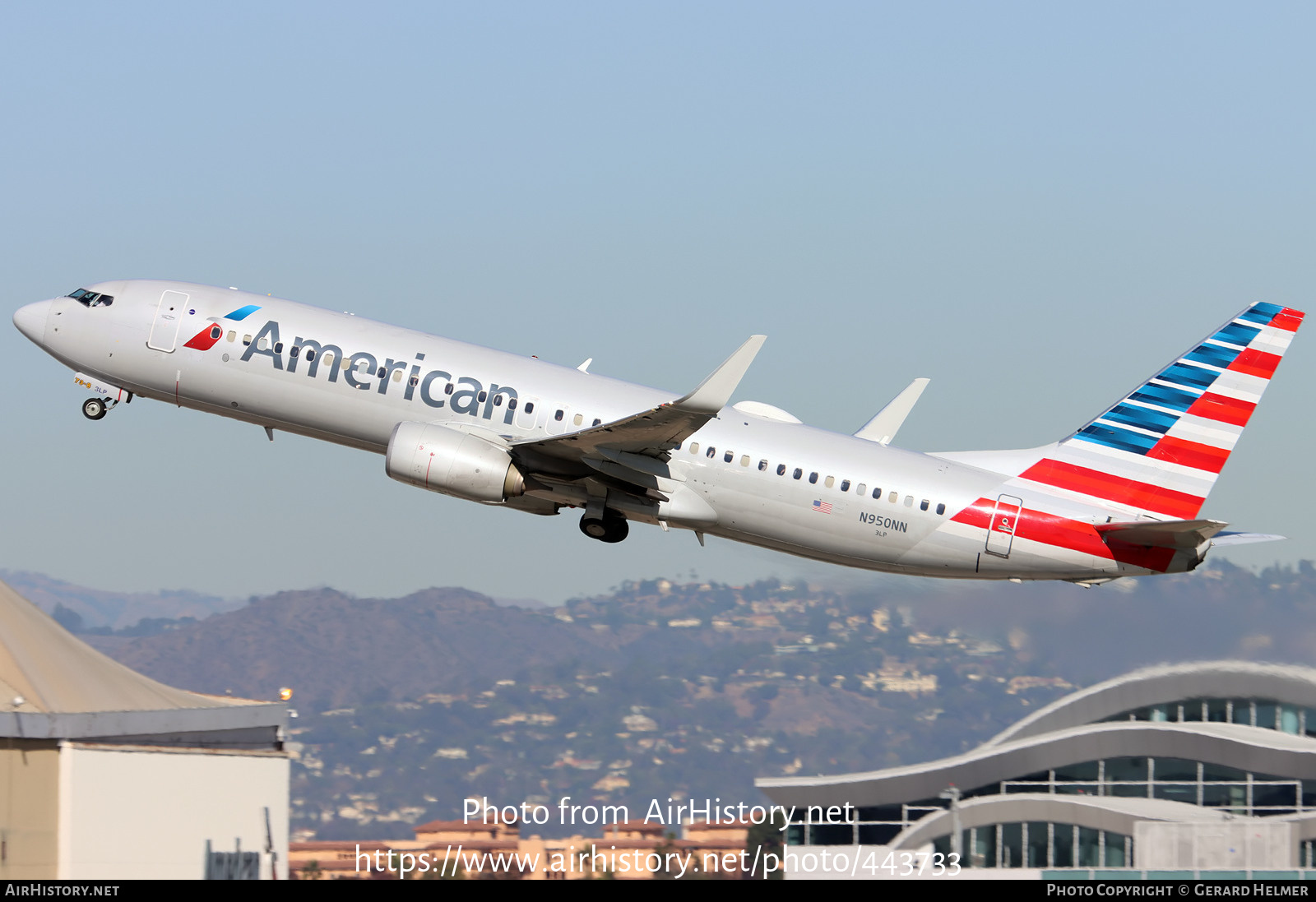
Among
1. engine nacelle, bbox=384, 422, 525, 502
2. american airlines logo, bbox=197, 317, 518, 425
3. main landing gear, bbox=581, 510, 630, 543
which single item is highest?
american airlines logo, bbox=197, 317, 518, 425

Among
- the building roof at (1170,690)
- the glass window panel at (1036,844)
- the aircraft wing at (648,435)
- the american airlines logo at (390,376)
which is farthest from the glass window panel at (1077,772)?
the american airlines logo at (390,376)

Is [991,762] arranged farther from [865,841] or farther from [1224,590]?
[1224,590]

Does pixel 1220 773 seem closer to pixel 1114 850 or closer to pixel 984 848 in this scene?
pixel 1114 850

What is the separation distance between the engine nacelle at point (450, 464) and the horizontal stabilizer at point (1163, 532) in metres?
14.5

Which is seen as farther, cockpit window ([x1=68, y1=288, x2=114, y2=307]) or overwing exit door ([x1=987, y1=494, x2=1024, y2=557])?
cockpit window ([x1=68, y1=288, x2=114, y2=307])

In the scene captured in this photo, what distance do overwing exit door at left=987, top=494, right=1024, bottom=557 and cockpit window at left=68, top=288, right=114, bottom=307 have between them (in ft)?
77.4

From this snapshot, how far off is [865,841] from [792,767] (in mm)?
106981

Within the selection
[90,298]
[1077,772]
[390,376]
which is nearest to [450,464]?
[390,376]

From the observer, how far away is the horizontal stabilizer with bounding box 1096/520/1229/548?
34.8 m

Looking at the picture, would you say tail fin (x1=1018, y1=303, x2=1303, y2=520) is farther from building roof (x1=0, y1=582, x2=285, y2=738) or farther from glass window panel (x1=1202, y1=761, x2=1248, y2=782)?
glass window panel (x1=1202, y1=761, x2=1248, y2=782)

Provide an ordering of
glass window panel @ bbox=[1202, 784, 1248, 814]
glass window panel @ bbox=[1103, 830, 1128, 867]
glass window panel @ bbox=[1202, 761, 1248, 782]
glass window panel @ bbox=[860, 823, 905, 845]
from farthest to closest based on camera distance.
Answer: glass window panel @ bbox=[860, 823, 905, 845]
glass window panel @ bbox=[1202, 761, 1248, 782]
glass window panel @ bbox=[1202, 784, 1248, 814]
glass window panel @ bbox=[1103, 830, 1128, 867]

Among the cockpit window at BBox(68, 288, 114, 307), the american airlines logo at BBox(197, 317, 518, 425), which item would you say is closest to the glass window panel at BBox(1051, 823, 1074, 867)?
the american airlines logo at BBox(197, 317, 518, 425)

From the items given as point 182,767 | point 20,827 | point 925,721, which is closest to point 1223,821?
point 182,767

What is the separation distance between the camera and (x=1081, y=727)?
64.3 m
